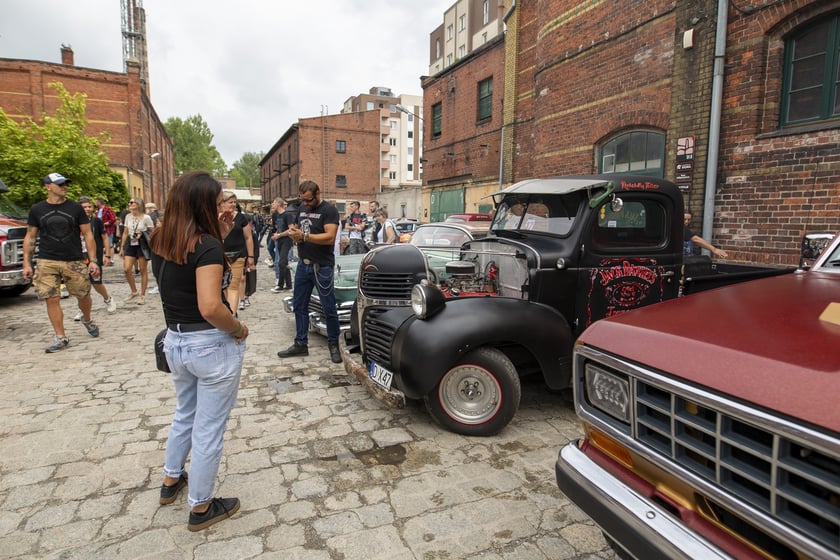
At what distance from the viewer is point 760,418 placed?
4.20ft

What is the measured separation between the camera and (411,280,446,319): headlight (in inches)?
138

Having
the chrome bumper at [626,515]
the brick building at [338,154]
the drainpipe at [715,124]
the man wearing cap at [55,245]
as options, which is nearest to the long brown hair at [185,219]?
the chrome bumper at [626,515]

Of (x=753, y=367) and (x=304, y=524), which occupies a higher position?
(x=753, y=367)

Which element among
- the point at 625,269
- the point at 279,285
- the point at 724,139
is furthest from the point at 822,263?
the point at 279,285

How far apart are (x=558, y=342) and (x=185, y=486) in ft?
8.86

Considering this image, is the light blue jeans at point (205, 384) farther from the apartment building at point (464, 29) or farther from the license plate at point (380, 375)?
the apartment building at point (464, 29)

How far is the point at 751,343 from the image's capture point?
1502 mm

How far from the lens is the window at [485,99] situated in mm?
18408

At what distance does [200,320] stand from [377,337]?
1.75 meters

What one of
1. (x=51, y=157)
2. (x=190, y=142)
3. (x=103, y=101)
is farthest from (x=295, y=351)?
(x=190, y=142)

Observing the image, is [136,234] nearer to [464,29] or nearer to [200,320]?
[200,320]

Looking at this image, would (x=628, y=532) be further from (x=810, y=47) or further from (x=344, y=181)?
(x=344, y=181)

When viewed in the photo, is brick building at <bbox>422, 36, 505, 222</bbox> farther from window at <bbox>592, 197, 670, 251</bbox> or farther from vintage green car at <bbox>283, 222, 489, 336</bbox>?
window at <bbox>592, 197, 670, 251</bbox>

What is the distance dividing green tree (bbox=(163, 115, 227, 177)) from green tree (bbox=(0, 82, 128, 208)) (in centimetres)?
4622
